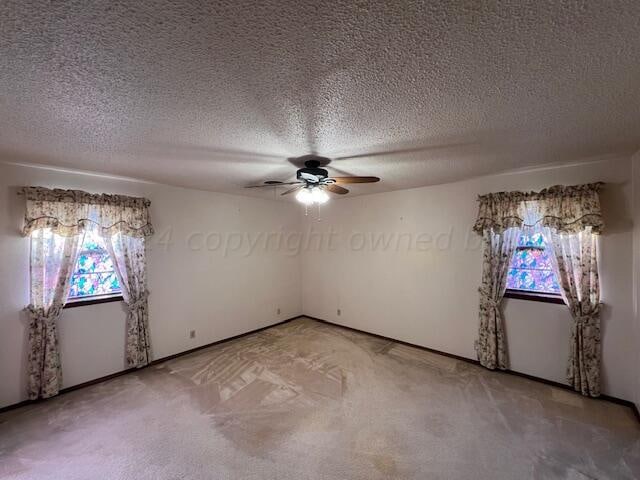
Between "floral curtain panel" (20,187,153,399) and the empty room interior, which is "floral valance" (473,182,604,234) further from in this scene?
"floral curtain panel" (20,187,153,399)

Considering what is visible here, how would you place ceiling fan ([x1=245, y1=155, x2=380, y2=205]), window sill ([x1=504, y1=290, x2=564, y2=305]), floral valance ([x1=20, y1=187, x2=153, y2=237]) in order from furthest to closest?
window sill ([x1=504, y1=290, x2=564, y2=305]), floral valance ([x1=20, y1=187, x2=153, y2=237]), ceiling fan ([x1=245, y1=155, x2=380, y2=205])

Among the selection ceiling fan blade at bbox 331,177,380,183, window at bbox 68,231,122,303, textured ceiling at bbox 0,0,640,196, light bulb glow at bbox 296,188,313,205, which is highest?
textured ceiling at bbox 0,0,640,196

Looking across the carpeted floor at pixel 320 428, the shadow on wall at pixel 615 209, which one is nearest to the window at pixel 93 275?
the carpeted floor at pixel 320 428

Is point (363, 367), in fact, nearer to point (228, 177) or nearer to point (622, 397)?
point (622, 397)

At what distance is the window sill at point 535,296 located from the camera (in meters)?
2.92

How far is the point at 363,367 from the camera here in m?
3.42

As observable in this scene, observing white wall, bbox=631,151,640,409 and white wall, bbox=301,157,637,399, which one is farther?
white wall, bbox=301,157,637,399

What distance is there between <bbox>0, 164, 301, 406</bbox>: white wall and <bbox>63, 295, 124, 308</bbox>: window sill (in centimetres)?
6

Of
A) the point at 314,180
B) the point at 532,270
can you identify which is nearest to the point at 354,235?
the point at 314,180

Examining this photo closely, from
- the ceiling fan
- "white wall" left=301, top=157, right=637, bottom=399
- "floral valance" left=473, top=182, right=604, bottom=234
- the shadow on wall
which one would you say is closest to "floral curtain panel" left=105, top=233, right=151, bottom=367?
the ceiling fan

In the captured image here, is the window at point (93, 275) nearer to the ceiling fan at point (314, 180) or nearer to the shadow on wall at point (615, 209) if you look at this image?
the ceiling fan at point (314, 180)

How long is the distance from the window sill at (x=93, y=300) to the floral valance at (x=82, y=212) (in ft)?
2.50

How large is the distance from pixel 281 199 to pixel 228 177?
1.81 metres

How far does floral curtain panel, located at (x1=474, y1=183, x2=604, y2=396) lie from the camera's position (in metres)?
2.67
